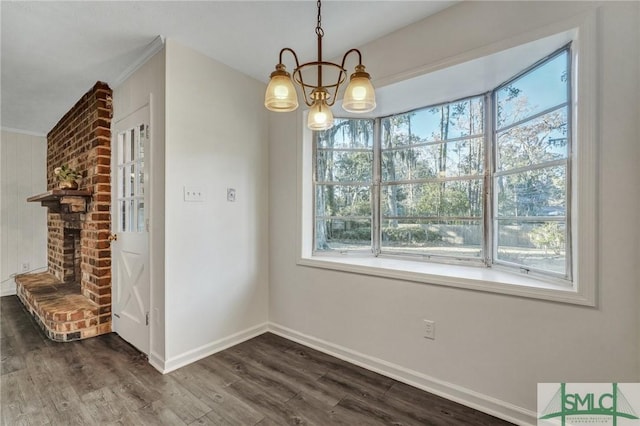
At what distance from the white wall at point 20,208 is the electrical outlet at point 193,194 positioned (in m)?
4.07

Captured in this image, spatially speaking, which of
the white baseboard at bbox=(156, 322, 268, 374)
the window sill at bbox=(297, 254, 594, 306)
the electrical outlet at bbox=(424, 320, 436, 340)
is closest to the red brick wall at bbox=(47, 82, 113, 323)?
the white baseboard at bbox=(156, 322, 268, 374)

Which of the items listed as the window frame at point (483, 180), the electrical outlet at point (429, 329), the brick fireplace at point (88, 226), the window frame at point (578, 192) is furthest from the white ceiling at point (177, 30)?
the electrical outlet at point (429, 329)

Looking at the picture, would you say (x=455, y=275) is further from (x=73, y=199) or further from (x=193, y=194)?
(x=73, y=199)

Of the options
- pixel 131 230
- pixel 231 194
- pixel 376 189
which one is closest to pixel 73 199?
pixel 131 230

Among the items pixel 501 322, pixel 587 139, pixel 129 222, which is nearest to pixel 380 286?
pixel 501 322

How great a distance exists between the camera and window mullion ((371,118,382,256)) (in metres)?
2.77

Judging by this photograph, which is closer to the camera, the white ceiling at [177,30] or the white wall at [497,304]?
the white wall at [497,304]

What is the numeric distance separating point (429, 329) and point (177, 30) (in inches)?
110

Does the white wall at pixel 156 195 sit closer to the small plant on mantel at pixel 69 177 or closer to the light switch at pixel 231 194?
the light switch at pixel 231 194

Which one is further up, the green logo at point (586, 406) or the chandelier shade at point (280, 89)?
the chandelier shade at point (280, 89)

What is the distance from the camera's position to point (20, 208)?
4418mm

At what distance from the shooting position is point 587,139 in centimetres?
145

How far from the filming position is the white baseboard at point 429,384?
5.45 ft

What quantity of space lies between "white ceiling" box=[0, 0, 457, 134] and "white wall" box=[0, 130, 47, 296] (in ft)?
7.92
